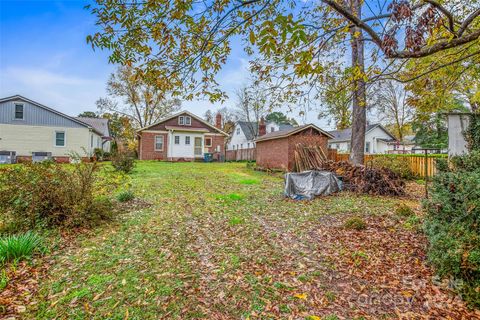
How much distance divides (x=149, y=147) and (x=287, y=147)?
1506 cm

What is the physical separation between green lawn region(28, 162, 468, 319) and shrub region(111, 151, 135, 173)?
23.1 ft

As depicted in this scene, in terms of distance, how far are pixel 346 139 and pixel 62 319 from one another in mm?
31843

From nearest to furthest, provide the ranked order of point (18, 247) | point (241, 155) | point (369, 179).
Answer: point (18, 247) → point (369, 179) → point (241, 155)

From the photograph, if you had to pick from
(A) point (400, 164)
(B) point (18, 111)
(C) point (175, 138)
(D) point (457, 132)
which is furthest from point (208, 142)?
(D) point (457, 132)

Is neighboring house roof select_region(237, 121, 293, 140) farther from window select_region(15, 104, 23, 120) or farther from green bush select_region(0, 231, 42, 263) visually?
green bush select_region(0, 231, 42, 263)

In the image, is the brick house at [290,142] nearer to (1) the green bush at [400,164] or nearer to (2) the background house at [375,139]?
(1) the green bush at [400,164]

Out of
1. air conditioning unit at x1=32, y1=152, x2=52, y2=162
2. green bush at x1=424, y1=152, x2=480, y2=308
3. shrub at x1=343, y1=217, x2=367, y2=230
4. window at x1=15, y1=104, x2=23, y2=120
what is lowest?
shrub at x1=343, y1=217, x2=367, y2=230

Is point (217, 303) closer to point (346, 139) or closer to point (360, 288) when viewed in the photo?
point (360, 288)

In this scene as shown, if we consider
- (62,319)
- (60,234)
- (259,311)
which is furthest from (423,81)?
(60,234)

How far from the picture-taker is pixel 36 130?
1950 cm

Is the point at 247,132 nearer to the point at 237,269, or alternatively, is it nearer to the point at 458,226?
the point at 237,269

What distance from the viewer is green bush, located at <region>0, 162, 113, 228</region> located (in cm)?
444

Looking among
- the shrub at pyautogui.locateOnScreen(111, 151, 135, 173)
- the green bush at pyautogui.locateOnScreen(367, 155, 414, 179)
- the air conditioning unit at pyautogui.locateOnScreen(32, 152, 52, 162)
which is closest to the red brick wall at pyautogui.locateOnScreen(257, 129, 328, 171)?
the green bush at pyautogui.locateOnScreen(367, 155, 414, 179)

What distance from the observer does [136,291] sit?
2.83 metres
